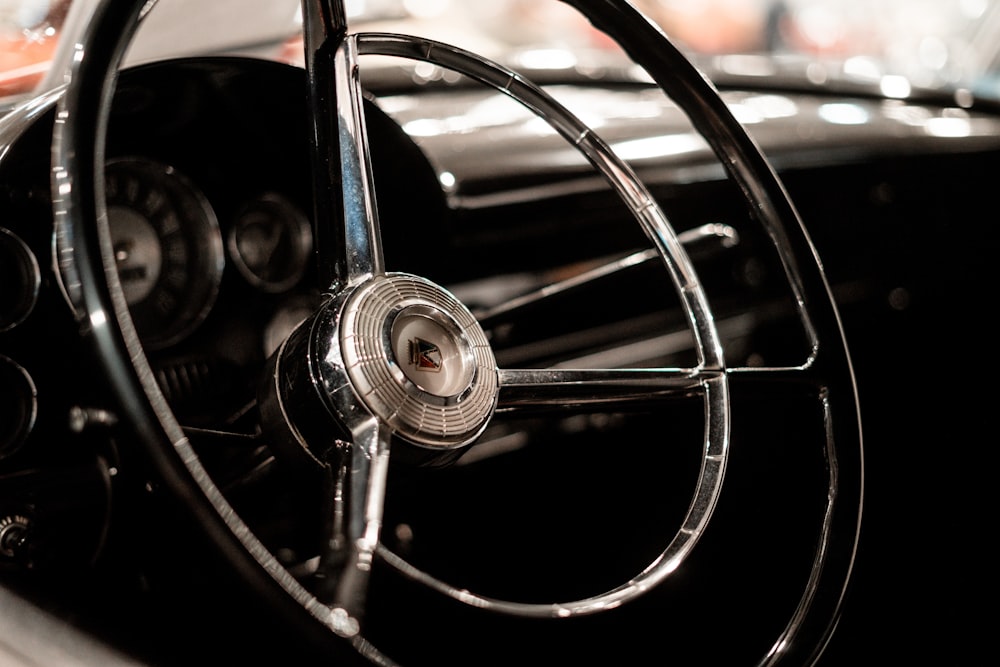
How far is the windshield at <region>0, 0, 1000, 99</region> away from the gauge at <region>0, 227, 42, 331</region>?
0.22 metres

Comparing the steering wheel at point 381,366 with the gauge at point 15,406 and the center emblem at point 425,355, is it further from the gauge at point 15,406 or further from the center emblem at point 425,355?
the gauge at point 15,406

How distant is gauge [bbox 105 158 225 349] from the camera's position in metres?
1.02

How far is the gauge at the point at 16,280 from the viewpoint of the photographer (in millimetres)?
894

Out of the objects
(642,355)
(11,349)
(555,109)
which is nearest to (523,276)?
(642,355)

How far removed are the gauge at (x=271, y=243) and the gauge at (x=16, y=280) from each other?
26 centimetres

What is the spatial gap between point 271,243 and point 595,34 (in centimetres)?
242

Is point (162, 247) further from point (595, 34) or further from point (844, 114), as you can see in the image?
point (595, 34)

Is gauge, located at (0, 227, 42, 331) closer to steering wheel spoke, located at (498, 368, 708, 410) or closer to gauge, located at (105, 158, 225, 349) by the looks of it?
gauge, located at (105, 158, 225, 349)

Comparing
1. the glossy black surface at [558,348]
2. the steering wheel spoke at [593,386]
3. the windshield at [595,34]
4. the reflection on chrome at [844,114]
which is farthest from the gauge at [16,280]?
the reflection on chrome at [844,114]

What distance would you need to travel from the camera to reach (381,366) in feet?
2.47

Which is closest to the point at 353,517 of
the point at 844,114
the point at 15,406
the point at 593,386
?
the point at 593,386

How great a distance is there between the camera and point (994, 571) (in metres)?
1.45

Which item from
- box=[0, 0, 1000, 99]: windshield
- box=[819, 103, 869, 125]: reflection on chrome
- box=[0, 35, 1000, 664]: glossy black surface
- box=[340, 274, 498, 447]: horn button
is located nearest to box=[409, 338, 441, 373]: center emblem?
box=[340, 274, 498, 447]: horn button

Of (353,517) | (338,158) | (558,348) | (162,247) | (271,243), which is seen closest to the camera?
(353,517)
